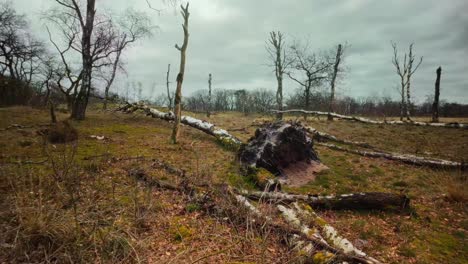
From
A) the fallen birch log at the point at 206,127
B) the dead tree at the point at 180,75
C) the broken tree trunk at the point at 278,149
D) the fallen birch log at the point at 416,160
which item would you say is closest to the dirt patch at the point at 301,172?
the broken tree trunk at the point at 278,149

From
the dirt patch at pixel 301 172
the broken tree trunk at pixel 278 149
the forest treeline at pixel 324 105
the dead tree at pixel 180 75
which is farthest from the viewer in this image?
the forest treeline at pixel 324 105

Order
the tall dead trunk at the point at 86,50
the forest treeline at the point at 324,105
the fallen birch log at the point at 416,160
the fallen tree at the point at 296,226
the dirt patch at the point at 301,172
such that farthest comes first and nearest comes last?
1. the forest treeline at the point at 324,105
2. the tall dead trunk at the point at 86,50
3. the fallen birch log at the point at 416,160
4. the dirt patch at the point at 301,172
5. the fallen tree at the point at 296,226

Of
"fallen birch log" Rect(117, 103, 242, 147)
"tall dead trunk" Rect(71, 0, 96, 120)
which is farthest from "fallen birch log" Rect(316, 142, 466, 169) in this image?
"tall dead trunk" Rect(71, 0, 96, 120)

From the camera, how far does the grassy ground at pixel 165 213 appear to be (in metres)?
3.04

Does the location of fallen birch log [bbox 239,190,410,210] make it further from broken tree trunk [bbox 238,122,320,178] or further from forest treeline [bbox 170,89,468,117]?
forest treeline [bbox 170,89,468,117]

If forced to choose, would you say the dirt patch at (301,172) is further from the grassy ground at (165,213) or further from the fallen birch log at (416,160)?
the fallen birch log at (416,160)

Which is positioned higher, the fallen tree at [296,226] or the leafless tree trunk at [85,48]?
the leafless tree trunk at [85,48]

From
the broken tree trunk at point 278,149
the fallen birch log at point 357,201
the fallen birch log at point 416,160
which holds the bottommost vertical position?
the fallen birch log at point 357,201

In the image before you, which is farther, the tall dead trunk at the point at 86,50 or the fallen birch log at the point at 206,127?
the tall dead trunk at the point at 86,50

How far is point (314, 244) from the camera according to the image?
3.52m

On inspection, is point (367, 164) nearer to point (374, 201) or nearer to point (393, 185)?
point (393, 185)

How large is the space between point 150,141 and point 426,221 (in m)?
9.59

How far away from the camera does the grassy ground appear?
304 centimetres

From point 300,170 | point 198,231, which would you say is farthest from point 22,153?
point 300,170
